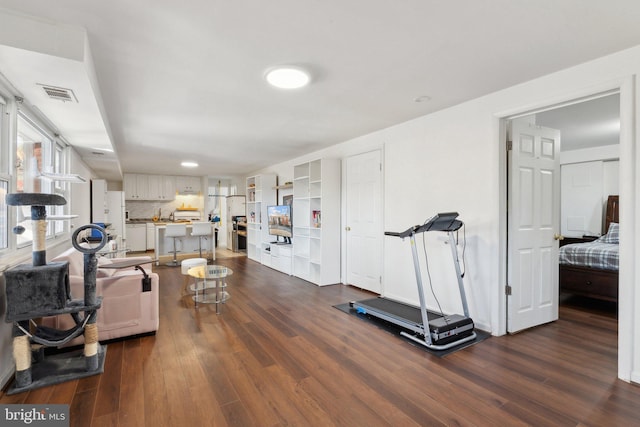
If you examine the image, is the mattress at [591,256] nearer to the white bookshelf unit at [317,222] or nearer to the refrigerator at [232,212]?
the white bookshelf unit at [317,222]

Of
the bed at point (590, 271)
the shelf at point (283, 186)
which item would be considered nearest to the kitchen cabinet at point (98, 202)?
the shelf at point (283, 186)

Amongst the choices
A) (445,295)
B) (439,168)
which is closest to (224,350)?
(445,295)

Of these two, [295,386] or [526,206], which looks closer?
[295,386]

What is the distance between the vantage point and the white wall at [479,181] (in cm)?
210

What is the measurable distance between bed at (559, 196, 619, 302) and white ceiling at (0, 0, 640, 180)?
9.12 feet

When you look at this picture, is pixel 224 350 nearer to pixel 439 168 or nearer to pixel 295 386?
pixel 295 386

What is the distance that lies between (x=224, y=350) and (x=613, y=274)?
4.57 meters

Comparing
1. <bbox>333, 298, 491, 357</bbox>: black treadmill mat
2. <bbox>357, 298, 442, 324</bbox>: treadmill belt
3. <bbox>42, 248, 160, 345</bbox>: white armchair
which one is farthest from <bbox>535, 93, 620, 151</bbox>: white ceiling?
<bbox>42, 248, 160, 345</bbox>: white armchair

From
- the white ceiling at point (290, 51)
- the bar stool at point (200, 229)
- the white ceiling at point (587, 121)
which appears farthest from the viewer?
the bar stool at point (200, 229)

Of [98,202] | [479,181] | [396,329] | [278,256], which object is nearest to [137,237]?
[98,202]

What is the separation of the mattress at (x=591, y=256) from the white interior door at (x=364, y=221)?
8.39ft

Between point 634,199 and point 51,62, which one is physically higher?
point 51,62

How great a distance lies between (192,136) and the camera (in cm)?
448

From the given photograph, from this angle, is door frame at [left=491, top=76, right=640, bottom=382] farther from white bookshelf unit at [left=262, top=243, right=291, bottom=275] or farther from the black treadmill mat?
white bookshelf unit at [left=262, top=243, right=291, bottom=275]
